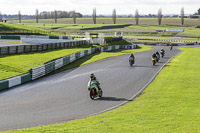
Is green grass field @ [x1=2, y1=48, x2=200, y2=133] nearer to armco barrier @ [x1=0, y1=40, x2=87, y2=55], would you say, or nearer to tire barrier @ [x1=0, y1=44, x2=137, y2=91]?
tire barrier @ [x1=0, y1=44, x2=137, y2=91]

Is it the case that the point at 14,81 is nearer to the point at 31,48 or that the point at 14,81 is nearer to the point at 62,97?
the point at 62,97

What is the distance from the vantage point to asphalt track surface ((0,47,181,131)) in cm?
1510

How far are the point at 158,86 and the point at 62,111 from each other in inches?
351

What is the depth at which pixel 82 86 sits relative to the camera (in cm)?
2323

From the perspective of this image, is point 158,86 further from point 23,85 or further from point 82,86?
point 23,85

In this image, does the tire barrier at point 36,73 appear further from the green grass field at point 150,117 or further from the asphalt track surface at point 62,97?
the green grass field at point 150,117

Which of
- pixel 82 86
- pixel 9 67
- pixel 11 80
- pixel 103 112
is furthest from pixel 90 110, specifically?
pixel 9 67

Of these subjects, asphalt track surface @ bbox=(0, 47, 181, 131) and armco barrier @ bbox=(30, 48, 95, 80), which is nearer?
asphalt track surface @ bbox=(0, 47, 181, 131)

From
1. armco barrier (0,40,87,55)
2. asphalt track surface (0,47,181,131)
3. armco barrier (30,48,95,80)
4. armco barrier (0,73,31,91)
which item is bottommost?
asphalt track surface (0,47,181,131)

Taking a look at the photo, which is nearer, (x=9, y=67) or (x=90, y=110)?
(x=90, y=110)

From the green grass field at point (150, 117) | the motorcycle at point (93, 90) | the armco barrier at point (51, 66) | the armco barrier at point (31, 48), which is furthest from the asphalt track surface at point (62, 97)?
the armco barrier at point (31, 48)

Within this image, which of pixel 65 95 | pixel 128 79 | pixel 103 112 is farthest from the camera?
pixel 128 79

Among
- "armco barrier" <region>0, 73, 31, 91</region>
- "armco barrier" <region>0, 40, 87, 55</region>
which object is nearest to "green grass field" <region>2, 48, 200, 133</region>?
"armco barrier" <region>0, 73, 31, 91</region>

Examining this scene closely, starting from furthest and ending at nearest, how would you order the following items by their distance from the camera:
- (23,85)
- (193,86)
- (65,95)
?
(23,85) → (193,86) → (65,95)
